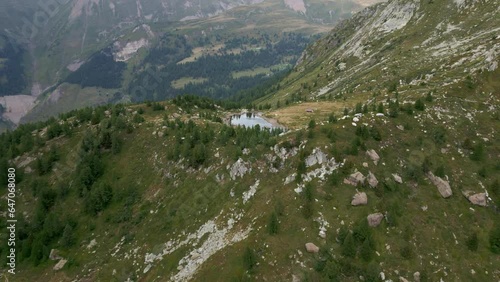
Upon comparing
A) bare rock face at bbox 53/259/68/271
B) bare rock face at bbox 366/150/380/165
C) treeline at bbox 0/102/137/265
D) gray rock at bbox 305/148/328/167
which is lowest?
bare rock face at bbox 53/259/68/271

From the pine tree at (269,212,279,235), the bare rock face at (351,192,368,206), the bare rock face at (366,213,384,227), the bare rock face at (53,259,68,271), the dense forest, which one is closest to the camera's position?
the bare rock face at (366,213,384,227)

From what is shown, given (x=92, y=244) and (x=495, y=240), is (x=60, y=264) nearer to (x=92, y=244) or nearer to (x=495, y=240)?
(x=92, y=244)

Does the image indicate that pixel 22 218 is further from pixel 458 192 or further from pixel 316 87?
pixel 316 87

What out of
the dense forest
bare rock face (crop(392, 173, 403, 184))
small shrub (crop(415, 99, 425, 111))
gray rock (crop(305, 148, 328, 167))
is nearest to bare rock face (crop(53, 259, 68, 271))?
the dense forest

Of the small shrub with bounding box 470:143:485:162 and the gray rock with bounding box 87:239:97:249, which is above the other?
the small shrub with bounding box 470:143:485:162

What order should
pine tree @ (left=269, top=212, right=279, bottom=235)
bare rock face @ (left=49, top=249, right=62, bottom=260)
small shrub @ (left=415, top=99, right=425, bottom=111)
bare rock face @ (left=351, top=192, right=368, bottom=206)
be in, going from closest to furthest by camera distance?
pine tree @ (left=269, top=212, right=279, bottom=235) < bare rock face @ (left=351, top=192, right=368, bottom=206) < bare rock face @ (left=49, top=249, right=62, bottom=260) < small shrub @ (left=415, top=99, right=425, bottom=111)

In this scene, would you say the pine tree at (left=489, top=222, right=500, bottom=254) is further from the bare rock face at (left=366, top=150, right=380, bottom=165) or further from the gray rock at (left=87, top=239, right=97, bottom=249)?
the gray rock at (left=87, top=239, right=97, bottom=249)

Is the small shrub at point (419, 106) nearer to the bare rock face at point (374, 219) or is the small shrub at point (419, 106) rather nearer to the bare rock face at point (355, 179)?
the bare rock face at point (355, 179)
